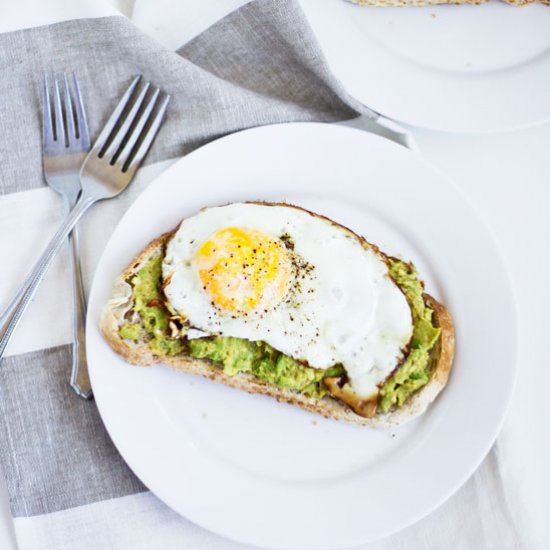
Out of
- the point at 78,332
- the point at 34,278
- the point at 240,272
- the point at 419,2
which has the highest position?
the point at 419,2

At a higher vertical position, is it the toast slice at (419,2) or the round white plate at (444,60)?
the toast slice at (419,2)

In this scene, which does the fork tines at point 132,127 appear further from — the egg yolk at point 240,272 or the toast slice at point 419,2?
the toast slice at point 419,2

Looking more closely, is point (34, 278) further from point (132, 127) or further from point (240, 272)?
point (240, 272)

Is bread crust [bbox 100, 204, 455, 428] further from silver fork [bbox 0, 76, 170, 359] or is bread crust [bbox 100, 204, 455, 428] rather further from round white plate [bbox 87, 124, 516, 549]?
silver fork [bbox 0, 76, 170, 359]

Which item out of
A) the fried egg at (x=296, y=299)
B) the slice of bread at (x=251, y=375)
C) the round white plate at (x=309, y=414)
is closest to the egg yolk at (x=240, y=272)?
the fried egg at (x=296, y=299)

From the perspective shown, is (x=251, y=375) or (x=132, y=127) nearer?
(x=251, y=375)

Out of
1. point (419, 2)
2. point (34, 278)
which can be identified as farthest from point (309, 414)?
point (419, 2)

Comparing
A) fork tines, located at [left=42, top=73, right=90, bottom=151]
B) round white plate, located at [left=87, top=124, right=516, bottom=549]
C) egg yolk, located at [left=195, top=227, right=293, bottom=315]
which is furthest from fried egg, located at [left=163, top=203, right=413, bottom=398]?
fork tines, located at [left=42, top=73, right=90, bottom=151]
